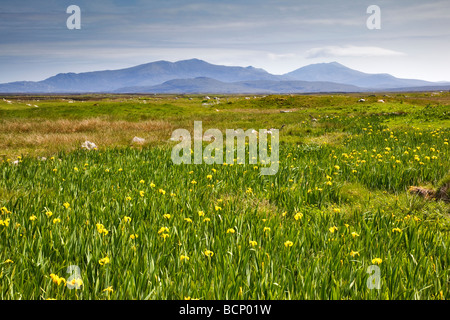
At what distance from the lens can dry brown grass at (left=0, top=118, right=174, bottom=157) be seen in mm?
13573

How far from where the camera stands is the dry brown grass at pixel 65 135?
44.5ft

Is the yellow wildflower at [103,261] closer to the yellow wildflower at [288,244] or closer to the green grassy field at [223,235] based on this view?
the green grassy field at [223,235]

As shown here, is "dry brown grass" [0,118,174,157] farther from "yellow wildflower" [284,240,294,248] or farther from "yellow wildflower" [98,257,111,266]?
"yellow wildflower" [284,240,294,248]

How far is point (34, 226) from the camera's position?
405 cm

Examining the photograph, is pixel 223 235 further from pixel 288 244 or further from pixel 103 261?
pixel 103 261

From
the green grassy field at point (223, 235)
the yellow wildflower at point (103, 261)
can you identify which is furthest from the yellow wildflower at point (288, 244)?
the yellow wildflower at point (103, 261)

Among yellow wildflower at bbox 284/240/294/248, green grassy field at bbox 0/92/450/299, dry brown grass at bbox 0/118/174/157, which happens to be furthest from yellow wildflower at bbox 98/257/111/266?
dry brown grass at bbox 0/118/174/157

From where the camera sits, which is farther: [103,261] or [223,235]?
[223,235]

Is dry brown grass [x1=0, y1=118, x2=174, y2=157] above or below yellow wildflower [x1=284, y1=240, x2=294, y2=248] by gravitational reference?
above

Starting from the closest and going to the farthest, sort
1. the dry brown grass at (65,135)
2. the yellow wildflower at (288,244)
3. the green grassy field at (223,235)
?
the green grassy field at (223,235)
the yellow wildflower at (288,244)
the dry brown grass at (65,135)

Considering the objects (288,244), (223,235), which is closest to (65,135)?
(223,235)

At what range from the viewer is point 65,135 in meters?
16.7
